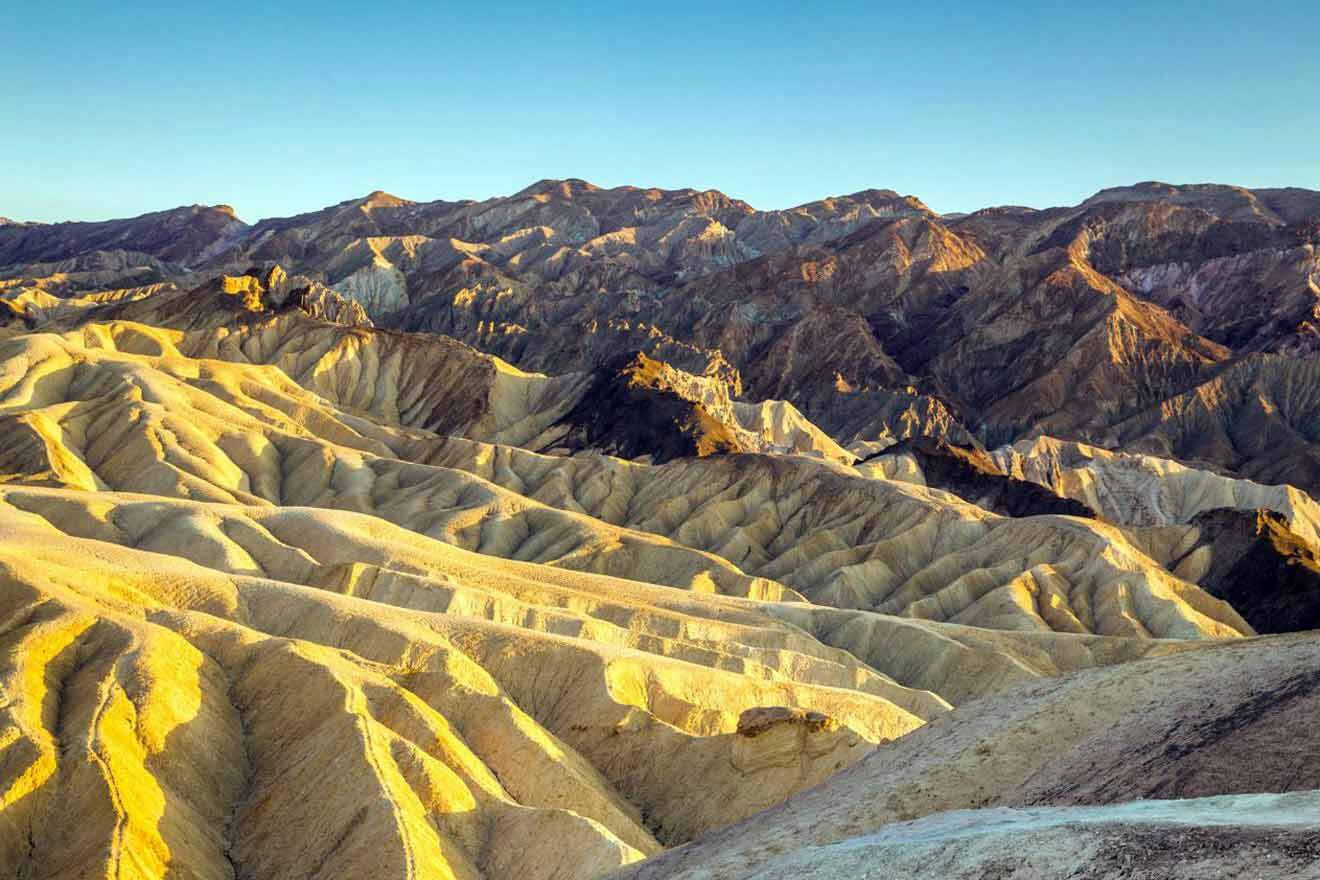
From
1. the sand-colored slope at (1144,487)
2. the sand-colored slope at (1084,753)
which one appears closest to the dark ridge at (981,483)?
the sand-colored slope at (1144,487)

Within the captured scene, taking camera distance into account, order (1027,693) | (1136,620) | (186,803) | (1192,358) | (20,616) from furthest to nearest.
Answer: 1. (1192,358)
2. (1136,620)
3. (20,616)
4. (186,803)
5. (1027,693)

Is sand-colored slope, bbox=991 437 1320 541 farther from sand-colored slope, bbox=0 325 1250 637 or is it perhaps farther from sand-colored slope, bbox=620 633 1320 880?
sand-colored slope, bbox=620 633 1320 880

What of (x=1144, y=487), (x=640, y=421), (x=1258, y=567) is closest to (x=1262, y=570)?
(x=1258, y=567)

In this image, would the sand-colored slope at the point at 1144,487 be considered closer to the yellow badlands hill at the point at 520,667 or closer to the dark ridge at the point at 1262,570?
the dark ridge at the point at 1262,570

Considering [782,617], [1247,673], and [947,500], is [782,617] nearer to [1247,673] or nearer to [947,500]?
[947,500]

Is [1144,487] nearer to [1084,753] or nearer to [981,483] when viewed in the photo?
[981,483]

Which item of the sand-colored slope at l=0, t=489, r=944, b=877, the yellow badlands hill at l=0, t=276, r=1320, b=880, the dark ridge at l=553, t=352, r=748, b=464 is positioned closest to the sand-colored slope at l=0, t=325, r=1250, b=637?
the yellow badlands hill at l=0, t=276, r=1320, b=880

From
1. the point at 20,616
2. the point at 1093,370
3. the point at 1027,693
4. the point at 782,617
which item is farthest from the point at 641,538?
the point at 1093,370
